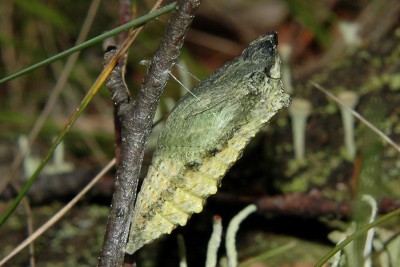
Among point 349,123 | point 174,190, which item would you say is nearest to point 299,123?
point 349,123

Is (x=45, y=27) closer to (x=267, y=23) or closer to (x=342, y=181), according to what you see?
(x=267, y=23)

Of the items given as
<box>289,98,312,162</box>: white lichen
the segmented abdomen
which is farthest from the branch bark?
<box>289,98,312,162</box>: white lichen

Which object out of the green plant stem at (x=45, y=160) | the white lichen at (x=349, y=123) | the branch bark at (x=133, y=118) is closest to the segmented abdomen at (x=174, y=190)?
the branch bark at (x=133, y=118)

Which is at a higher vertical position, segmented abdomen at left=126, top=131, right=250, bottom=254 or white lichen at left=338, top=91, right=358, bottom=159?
white lichen at left=338, top=91, right=358, bottom=159

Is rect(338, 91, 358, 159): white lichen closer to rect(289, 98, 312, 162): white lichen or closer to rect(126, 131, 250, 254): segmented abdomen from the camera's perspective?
rect(289, 98, 312, 162): white lichen

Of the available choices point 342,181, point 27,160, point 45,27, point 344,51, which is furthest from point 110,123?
point 342,181

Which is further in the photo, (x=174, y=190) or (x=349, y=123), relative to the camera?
(x=349, y=123)

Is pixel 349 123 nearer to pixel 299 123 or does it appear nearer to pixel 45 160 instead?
pixel 299 123

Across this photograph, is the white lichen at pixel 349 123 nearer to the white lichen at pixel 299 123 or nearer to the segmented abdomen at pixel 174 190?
the white lichen at pixel 299 123

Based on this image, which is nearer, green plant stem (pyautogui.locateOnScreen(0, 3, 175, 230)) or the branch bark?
the branch bark
